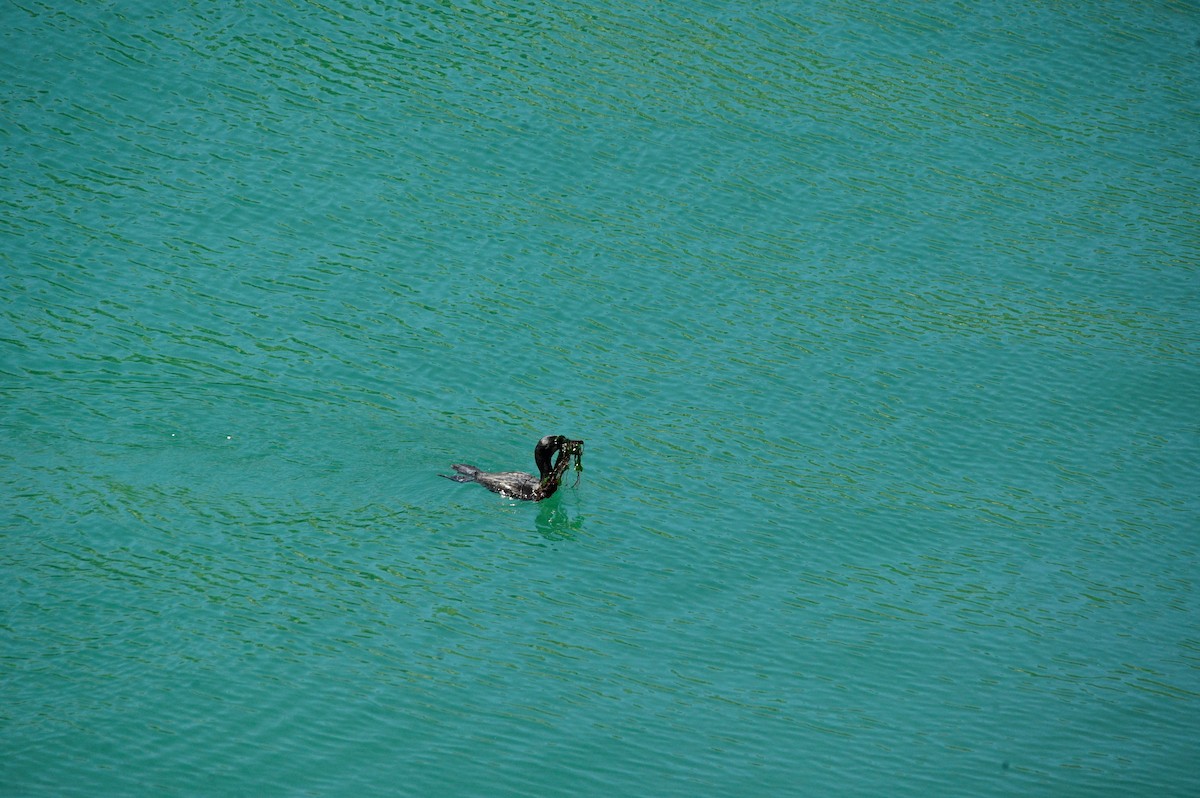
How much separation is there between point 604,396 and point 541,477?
3.97 metres

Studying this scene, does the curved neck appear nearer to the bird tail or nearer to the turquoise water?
the turquoise water

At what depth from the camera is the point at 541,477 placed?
69.6ft

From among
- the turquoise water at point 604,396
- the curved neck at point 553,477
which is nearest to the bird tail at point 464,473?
the turquoise water at point 604,396

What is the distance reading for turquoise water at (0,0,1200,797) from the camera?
16.9 m

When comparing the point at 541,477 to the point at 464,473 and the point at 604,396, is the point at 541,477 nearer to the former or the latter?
the point at 464,473

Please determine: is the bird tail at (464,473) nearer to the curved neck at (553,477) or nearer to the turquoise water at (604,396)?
the turquoise water at (604,396)

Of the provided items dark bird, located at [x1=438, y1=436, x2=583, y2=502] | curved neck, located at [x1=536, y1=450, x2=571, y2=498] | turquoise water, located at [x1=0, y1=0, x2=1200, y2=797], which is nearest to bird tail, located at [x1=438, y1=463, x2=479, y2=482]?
dark bird, located at [x1=438, y1=436, x2=583, y2=502]

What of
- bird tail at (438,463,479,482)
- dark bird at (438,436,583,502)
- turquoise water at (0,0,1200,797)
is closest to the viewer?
turquoise water at (0,0,1200,797)

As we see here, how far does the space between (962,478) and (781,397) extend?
372cm

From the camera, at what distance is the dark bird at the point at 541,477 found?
21.1m

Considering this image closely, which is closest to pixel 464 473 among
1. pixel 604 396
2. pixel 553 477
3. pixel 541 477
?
pixel 541 477

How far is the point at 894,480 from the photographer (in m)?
23.5

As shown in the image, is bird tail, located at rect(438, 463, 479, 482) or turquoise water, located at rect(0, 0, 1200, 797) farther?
bird tail, located at rect(438, 463, 479, 482)

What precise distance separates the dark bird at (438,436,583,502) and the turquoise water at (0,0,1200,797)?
1.09 ft
